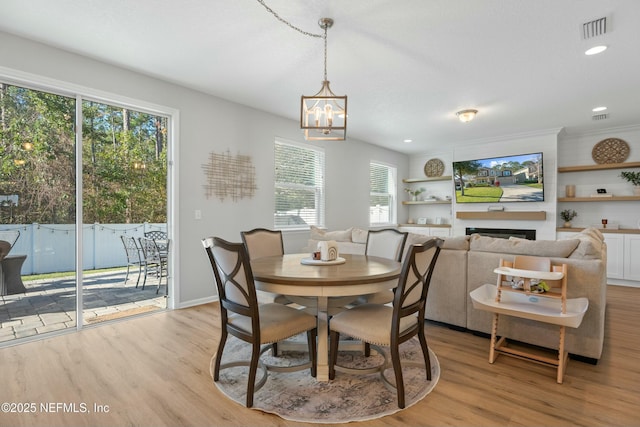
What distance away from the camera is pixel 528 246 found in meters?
2.70

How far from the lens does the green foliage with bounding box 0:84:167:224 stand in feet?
9.05

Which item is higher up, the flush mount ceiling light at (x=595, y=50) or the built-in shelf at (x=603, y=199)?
the flush mount ceiling light at (x=595, y=50)

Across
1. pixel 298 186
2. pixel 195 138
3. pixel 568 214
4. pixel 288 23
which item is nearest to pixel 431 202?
pixel 568 214

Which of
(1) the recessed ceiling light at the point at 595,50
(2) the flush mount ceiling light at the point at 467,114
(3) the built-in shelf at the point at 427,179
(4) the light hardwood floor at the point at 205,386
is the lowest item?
(4) the light hardwood floor at the point at 205,386

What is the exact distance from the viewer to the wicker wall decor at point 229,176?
4.01m

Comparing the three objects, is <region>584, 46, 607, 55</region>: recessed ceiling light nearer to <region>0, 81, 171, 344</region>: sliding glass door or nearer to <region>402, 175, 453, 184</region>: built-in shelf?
<region>402, 175, 453, 184</region>: built-in shelf

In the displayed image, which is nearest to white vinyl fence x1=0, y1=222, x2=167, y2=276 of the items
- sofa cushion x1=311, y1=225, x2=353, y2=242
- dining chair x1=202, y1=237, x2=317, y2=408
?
dining chair x1=202, y1=237, x2=317, y2=408

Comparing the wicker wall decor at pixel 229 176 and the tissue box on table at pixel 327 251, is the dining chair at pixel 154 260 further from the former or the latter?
the tissue box on table at pixel 327 251

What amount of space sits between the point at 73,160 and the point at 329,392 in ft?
10.3

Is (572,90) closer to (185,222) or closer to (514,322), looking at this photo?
(514,322)

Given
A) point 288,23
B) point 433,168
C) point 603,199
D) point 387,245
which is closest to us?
point 288,23

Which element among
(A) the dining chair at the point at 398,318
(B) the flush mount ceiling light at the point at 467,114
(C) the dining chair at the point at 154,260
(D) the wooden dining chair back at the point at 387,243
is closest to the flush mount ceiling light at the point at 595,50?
(B) the flush mount ceiling light at the point at 467,114

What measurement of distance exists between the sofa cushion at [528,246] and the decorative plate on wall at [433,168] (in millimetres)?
4737

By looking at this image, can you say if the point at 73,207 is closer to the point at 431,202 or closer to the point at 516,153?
the point at 431,202
